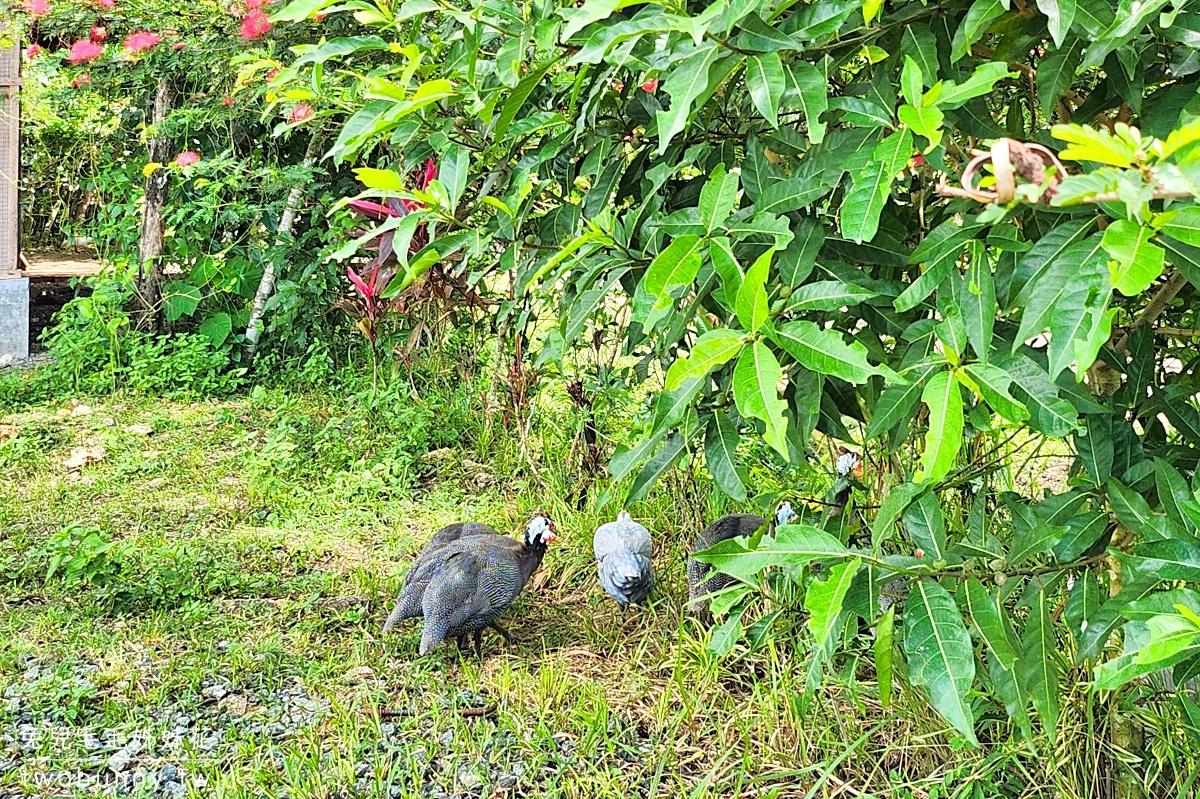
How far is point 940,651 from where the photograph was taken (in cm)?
142

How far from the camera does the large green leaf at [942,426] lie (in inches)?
47.9

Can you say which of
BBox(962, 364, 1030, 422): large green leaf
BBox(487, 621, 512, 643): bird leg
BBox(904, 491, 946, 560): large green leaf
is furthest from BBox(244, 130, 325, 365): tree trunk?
BBox(962, 364, 1030, 422): large green leaf

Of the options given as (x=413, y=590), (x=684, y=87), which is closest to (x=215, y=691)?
(x=413, y=590)

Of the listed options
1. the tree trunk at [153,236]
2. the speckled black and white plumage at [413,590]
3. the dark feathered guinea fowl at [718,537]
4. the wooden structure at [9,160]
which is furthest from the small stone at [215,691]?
the wooden structure at [9,160]

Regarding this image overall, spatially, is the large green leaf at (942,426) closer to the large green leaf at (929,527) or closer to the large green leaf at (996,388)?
the large green leaf at (996,388)

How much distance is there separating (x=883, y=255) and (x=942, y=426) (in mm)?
461

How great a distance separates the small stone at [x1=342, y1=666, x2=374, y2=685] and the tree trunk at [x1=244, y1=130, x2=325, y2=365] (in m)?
3.10

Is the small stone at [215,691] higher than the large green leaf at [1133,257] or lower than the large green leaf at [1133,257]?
lower

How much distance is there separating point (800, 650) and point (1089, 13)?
1.79 m

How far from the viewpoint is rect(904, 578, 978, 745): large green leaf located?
1382 millimetres

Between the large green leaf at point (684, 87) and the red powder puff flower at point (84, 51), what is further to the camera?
the red powder puff flower at point (84, 51)

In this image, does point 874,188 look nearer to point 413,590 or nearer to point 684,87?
point 684,87

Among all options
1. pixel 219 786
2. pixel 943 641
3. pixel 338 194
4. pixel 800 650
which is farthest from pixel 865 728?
pixel 338 194

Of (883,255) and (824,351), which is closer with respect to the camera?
(824,351)
